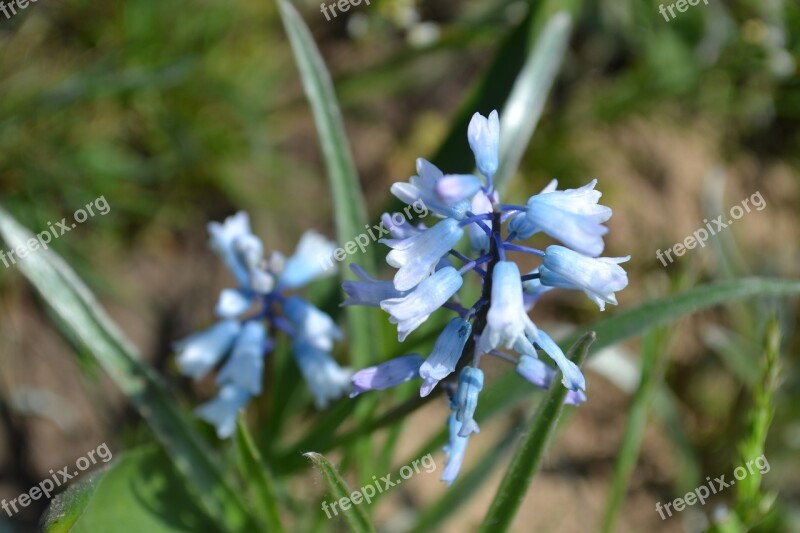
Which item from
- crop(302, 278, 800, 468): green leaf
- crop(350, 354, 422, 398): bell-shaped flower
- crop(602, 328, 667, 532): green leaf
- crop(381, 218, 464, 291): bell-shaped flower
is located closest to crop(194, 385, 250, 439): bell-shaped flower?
crop(302, 278, 800, 468): green leaf

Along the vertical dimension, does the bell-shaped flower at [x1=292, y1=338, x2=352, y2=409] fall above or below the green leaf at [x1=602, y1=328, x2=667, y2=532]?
above

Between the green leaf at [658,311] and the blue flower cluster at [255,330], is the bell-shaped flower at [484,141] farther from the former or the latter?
the blue flower cluster at [255,330]

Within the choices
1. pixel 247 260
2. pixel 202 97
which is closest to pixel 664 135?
pixel 202 97

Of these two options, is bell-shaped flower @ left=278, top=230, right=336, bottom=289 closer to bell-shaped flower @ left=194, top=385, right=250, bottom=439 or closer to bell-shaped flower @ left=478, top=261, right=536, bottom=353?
bell-shaped flower @ left=194, top=385, right=250, bottom=439

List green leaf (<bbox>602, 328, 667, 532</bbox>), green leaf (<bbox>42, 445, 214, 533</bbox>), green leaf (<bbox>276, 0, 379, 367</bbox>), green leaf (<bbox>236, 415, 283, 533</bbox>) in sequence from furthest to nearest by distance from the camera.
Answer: green leaf (<bbox>602, 328, 667, 532</bbox>)
green leaf (<bbox>276, 0, 379, 367</bbox>)
green leaf (<bbox>42, 445, 214, 533</bbox>)
green leaf (<bbox>236, 415, 283, 533</bbox>)

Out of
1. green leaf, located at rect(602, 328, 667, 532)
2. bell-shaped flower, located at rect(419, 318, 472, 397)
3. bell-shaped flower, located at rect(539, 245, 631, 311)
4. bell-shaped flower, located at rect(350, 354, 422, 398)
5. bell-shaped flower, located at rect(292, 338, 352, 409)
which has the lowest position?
green leaf, located at rect(602, 328, 667, 532)

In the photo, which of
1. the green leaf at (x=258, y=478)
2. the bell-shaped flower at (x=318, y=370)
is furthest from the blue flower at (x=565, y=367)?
the bell-shaped flower at (x=318, y=370)

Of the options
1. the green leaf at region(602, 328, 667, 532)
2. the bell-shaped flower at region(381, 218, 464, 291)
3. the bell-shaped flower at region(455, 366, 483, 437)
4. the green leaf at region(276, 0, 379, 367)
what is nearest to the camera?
the bell-shaped flower at region(381, 218, 464, 291)
